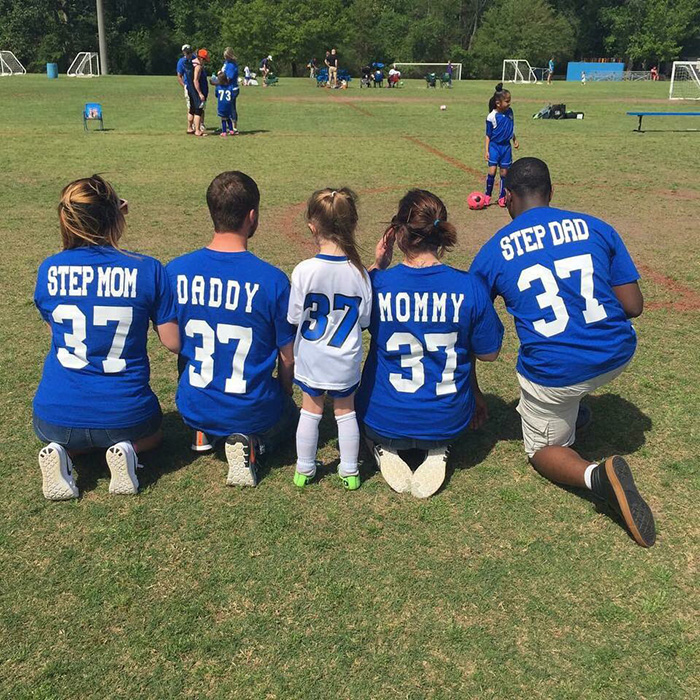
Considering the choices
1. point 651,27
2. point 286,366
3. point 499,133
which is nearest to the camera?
point 286,366

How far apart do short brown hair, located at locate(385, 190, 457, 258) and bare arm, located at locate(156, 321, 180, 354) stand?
141 cm

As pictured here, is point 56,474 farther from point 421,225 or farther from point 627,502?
point 627,502

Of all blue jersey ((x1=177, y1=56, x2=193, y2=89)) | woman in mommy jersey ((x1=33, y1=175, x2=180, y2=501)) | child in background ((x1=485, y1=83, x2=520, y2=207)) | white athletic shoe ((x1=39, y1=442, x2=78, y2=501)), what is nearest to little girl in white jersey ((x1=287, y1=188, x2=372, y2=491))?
woman in mommy jersey ((x1=33, y1=175, x2=180, y2=501))

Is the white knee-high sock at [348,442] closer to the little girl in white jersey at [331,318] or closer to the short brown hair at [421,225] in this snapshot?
the little girl in white jersey at [331,318]

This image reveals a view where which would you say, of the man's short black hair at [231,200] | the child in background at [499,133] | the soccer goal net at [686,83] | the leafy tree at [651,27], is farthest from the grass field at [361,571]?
→ the leafy tree at [651,27]

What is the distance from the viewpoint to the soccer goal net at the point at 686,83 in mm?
35375

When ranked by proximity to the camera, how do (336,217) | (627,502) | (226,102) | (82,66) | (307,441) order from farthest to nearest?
1. (82,66)
2. (226,102)
3. (307,441)
4. (336,217)
5. (627,502)

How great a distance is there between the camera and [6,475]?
4086 mm

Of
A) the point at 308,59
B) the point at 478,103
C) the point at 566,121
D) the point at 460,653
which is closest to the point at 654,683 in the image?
the point at 460,653

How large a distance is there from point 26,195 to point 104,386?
30.6ft

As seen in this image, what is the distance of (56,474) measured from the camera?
3.74 m

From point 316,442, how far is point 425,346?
864mm

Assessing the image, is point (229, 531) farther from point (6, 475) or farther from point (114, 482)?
point (6, 475)

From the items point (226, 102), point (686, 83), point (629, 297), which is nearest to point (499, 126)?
point (629, 297)
